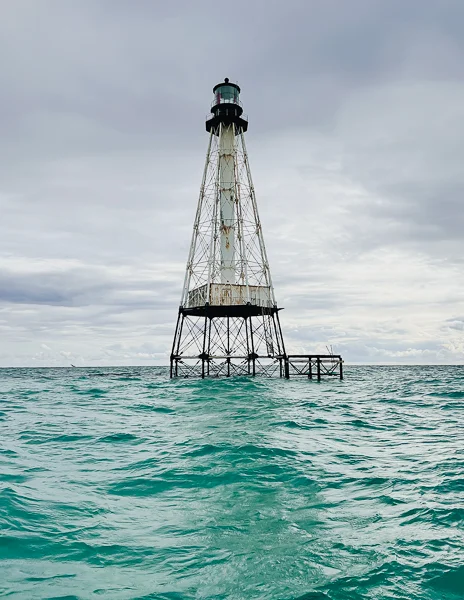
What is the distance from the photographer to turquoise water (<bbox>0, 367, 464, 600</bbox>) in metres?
4.69

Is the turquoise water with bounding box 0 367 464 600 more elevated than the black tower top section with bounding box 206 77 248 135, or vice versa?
the black tower top section with bounding box 206 77 248 135

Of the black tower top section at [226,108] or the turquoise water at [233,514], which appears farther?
the black tower top section at [226,108]

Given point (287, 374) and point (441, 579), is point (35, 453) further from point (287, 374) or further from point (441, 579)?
point (287, 374)

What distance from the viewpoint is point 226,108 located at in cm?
4209

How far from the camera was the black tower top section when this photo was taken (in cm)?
4209

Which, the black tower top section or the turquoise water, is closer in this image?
the turquoise water

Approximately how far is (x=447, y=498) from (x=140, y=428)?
1021cm

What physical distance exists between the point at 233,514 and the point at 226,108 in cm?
4100

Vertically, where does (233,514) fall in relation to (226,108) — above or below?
below

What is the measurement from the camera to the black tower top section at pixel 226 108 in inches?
1657

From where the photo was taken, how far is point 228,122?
1678 inches

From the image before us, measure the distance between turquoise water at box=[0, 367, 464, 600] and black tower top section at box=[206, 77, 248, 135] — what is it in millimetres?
34955

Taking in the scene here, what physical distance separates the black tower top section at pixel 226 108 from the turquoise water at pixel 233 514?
Answer: 34955 mm

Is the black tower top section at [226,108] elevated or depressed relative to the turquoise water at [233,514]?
elevated
